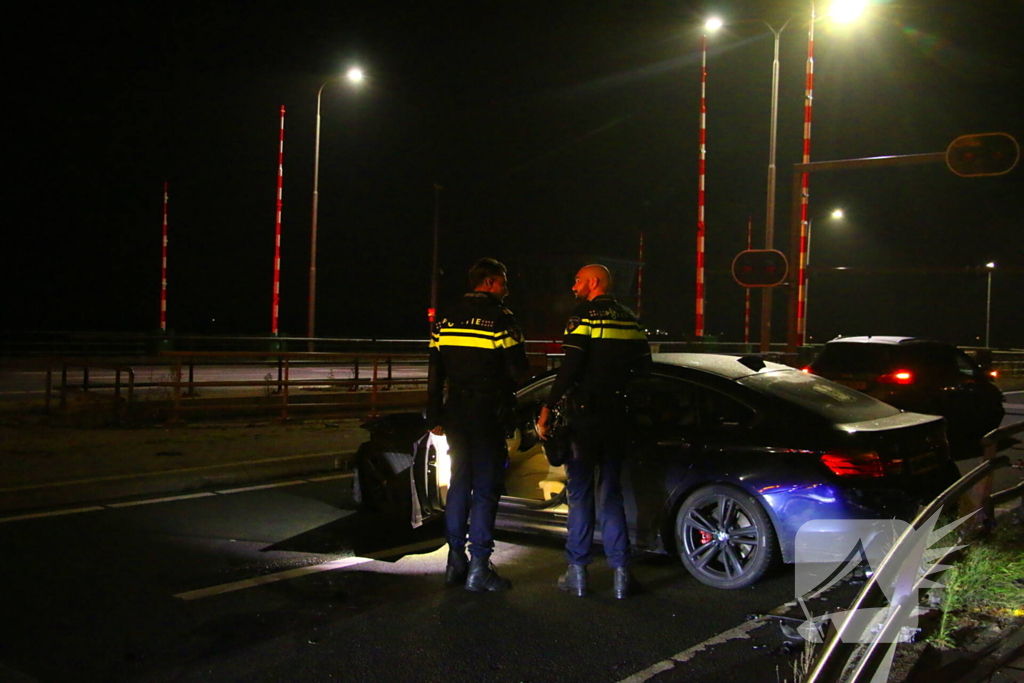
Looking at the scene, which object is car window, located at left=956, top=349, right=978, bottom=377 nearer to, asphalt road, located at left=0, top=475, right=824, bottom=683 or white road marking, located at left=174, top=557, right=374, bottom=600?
asphalt road, located at left=0, top=475, right=824, bottom=683

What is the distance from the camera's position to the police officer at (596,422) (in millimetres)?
4910

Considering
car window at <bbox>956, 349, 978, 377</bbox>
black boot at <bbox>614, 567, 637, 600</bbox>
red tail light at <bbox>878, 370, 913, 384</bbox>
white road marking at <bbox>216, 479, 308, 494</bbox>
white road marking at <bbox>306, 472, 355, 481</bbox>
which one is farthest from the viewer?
car window at <bbox>956, 349, 978, 377</bbox>

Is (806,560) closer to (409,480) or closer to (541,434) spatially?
(541,434)

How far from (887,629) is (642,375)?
2050 millimetres

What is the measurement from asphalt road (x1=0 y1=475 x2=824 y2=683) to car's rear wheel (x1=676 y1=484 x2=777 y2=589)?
0.12 metres

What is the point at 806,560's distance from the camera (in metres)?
4.86

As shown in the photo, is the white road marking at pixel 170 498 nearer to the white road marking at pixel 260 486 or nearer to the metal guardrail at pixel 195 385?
the white road marking at pixel 260 486

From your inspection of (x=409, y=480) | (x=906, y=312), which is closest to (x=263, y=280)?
(x=906, y=312)

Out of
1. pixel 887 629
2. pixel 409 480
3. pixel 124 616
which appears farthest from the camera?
pixel 409 480

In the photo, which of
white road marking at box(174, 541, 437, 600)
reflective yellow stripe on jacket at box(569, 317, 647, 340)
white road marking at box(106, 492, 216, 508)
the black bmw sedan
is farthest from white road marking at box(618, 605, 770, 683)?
white road marking at box(106, 492, 216, 508)

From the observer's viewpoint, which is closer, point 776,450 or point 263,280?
point 776,450

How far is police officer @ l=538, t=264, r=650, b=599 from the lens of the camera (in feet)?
16.1

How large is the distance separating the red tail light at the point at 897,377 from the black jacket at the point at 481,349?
7.27 metres

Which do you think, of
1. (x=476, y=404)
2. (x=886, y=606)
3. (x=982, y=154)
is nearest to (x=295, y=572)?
(x=476, y=404)
